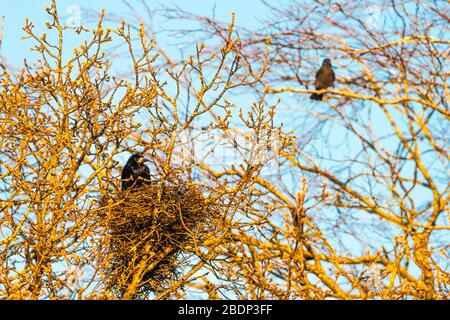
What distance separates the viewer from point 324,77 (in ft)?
31.9

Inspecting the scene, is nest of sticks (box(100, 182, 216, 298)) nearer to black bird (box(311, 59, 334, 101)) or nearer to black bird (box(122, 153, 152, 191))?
black bird (box(122, 153, 152, 191))

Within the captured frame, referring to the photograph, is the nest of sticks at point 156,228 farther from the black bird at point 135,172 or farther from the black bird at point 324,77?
the black bird at point 324,77

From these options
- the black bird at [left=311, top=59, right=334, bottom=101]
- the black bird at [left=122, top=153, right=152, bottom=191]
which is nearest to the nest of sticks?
the black bird at [left=122, top=153, right=152, bottom=191]

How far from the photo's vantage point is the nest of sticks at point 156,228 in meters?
4.91

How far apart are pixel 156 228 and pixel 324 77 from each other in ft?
17.6

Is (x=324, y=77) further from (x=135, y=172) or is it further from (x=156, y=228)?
(x=156, y=228)

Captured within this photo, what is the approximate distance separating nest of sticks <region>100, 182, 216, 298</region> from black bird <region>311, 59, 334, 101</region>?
4.70m

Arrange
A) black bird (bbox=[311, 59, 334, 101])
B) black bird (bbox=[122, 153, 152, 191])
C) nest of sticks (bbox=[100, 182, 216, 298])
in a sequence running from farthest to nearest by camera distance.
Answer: black bird (bbox=[311, 59, 334, 101]) < black bird (bbox=[122, 153, 152, 191]) < nest of sticks (bbox=[100, 182, 216, 298])

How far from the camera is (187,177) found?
17.3 ft

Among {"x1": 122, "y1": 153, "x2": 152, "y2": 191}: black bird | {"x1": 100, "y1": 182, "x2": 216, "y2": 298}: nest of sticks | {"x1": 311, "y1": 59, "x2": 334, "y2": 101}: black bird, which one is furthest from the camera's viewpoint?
{"x1": 311, "y1": 59, "x2": 334, "y2": 101}: black bird

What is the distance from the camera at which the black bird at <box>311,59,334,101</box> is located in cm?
959

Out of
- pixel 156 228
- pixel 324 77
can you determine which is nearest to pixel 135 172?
pixel 156 228

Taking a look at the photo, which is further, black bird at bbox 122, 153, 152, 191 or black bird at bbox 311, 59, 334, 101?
black bird at bbox 311, 59, 334, 101

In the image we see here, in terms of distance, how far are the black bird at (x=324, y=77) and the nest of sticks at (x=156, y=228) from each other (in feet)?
15.4
